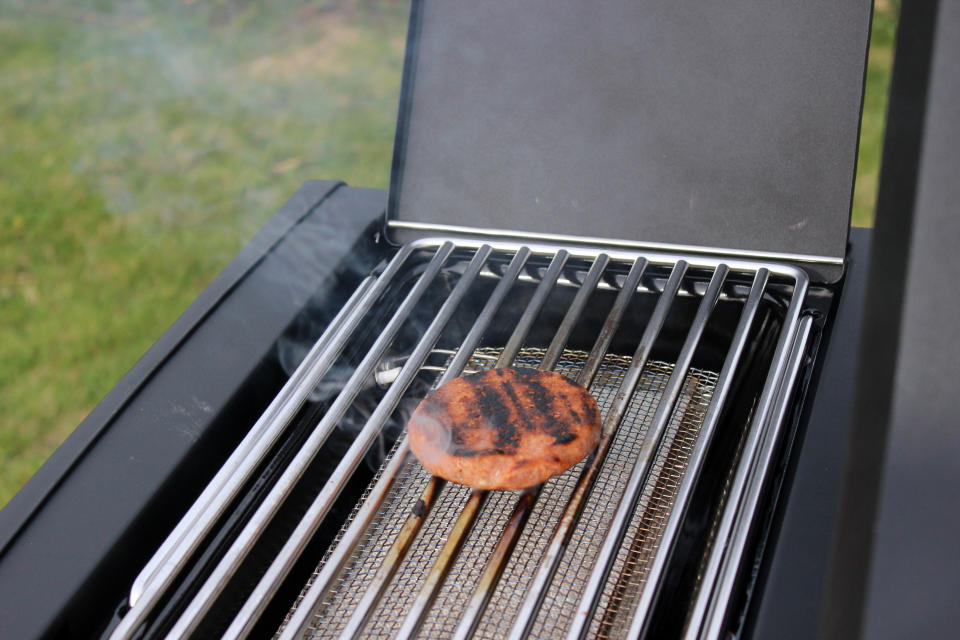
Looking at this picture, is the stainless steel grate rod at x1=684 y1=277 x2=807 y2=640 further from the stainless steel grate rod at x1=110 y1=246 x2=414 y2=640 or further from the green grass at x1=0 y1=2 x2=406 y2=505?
the green grass at x1=0 y1=2 x2=406 y2=505

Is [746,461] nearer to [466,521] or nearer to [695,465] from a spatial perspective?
[695,465]

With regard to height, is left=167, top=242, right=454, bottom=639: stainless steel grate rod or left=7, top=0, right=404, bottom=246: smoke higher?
left=7, top=0, right=404, bottom=246: smoke

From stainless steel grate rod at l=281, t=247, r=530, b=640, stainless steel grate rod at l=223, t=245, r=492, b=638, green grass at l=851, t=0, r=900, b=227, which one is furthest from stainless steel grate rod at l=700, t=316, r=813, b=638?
green grass at l=851, t=0, r=900, b=227

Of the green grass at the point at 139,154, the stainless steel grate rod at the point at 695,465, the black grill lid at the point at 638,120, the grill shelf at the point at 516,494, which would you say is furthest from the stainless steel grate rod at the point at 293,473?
the green grass at the point at 139,154

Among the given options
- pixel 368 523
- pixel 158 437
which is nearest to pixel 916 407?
pixel 368 523

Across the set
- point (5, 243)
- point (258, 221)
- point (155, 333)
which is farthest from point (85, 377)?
point (258, 221)
